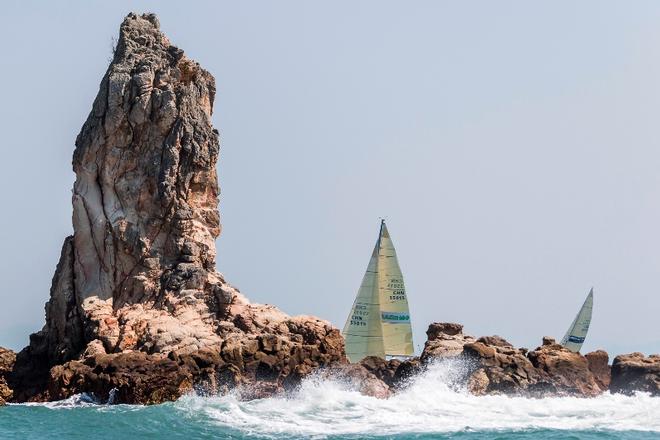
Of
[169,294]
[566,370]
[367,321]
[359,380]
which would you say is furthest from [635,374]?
[169,294]

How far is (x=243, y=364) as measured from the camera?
3781 centimetres

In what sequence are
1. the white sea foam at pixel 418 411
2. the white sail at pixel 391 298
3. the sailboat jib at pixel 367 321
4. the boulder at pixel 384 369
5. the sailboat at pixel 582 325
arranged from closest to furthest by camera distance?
the white sea foam at pixel 418 411 < the boulder at pixel 384 369 < the sailboat jib at pixel 367 321 < the white sail at pixel 391 298 < the sailboat at pixel 582 325

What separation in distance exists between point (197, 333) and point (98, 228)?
5.78 m

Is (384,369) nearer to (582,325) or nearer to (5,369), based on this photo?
(5,369)

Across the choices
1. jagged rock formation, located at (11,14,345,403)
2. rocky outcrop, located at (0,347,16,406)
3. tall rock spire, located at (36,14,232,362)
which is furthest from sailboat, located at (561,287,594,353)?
rocky outcrop, located at (0,347,16,406)

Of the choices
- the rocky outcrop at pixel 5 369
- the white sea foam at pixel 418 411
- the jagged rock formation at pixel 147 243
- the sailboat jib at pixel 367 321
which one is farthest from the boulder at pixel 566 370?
the rocky outcrop at pixel 5 369

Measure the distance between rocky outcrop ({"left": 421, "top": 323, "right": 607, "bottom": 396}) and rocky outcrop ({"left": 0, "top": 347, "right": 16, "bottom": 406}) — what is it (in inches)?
554

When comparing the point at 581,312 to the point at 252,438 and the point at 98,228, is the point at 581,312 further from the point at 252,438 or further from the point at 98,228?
the point at 252,438

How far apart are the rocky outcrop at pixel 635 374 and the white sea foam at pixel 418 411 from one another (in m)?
0.95

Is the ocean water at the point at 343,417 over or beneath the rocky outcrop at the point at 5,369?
beneath

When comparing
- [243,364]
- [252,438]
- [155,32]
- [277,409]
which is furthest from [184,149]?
[252,438]

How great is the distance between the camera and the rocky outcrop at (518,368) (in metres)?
39.6

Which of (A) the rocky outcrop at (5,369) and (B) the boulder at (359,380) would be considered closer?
(B) the boulder at (359,380)

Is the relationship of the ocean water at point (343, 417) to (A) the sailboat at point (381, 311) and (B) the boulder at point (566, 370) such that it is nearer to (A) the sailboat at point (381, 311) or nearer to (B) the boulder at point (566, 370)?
(B) the boulder at point (566, 370)
